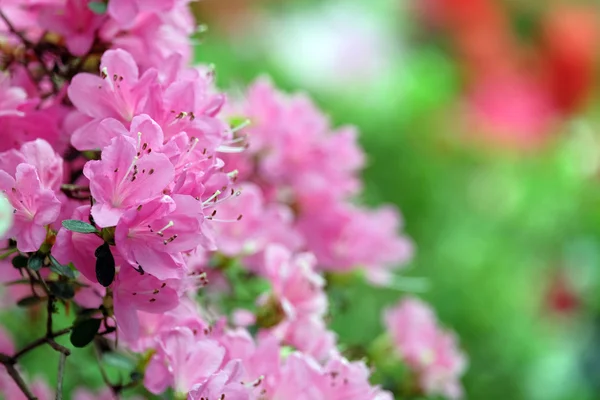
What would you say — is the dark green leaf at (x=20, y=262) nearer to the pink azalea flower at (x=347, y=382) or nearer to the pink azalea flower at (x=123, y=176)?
the pink azalea flower at (x=123, y=176)

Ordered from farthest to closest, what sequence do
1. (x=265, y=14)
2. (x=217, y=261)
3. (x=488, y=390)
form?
(x=265, y=14) → (x=488, y=390) → (x=217, y=261)

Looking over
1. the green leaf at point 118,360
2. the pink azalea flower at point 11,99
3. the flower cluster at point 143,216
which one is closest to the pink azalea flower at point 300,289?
the flower cluster at point 143,216

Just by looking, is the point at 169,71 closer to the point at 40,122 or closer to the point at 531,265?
the point at 40,122

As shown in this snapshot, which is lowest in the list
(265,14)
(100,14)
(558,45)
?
(100,14)

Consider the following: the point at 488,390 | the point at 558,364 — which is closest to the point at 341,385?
the point at 488,390

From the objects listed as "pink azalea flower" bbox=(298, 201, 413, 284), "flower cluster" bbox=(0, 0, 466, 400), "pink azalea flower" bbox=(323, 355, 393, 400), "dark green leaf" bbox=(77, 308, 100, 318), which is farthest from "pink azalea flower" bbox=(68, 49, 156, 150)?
"pink azalea flower" bbox=(298, 201, 413, 284)

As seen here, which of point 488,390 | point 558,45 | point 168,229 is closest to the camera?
point 168,229

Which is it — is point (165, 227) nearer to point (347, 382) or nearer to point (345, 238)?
point (347, 382)
